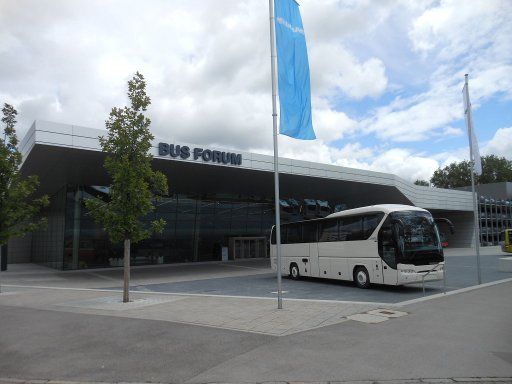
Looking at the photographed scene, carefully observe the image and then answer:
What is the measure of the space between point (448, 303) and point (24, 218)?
16.4 meters

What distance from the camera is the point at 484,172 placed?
8331 cm

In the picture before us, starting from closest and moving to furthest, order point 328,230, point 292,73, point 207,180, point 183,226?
1. point 292,73
2. point 328,230
3. point 207,180
4. point 183,226

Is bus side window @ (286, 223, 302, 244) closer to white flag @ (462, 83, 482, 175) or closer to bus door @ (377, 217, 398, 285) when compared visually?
bus door @ (377, 217, 398, 285)

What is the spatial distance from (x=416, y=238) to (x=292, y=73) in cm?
723

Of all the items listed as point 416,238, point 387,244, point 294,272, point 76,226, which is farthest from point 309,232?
point 76,226

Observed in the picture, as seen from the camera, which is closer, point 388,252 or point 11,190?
point 388,252

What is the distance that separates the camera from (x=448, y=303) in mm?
11906

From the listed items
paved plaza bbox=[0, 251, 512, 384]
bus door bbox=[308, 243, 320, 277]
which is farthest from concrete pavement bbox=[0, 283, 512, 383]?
bus door bbox=[308, 243, 320, 277]

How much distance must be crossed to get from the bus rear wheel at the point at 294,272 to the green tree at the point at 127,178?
868cm

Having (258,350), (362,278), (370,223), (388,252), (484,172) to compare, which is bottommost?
(258,350)

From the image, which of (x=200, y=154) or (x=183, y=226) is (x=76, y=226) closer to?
(x=183, y=226)

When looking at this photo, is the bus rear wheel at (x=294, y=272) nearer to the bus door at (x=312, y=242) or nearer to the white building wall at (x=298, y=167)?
the bus door at (x=312, y=242)

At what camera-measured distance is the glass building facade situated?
93.1 feet

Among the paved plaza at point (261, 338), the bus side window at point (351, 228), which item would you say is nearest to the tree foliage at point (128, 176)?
the paved plaza at point (261, 338)
